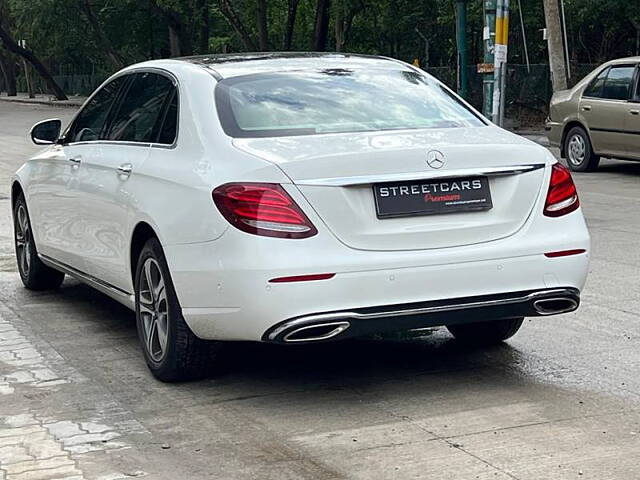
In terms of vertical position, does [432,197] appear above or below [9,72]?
above

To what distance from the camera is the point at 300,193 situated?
5227 millimetres

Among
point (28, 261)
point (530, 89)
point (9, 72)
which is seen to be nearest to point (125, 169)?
point (28, 261)

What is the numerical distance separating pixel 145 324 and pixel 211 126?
1103mm

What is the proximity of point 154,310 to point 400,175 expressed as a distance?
5.03 ft

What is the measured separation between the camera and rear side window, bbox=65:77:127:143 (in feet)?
23.8

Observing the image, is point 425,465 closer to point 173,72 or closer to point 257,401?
point 257,401

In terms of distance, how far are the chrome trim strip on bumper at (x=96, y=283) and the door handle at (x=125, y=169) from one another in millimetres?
642

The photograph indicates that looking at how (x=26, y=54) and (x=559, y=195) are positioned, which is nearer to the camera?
(x=559, y=195)

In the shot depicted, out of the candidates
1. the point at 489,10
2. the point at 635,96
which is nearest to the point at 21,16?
the point at 489,10

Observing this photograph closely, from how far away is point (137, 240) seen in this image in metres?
6.22

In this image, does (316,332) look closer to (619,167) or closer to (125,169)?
(125,169)

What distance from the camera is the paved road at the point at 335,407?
465 centimetres

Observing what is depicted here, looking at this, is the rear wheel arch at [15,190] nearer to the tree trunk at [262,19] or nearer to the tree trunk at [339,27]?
the tree trunk at [339,27]

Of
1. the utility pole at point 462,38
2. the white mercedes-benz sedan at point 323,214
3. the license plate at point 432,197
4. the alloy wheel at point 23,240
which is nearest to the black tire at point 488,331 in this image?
the white mercedes-benz sedan at point 323,214
